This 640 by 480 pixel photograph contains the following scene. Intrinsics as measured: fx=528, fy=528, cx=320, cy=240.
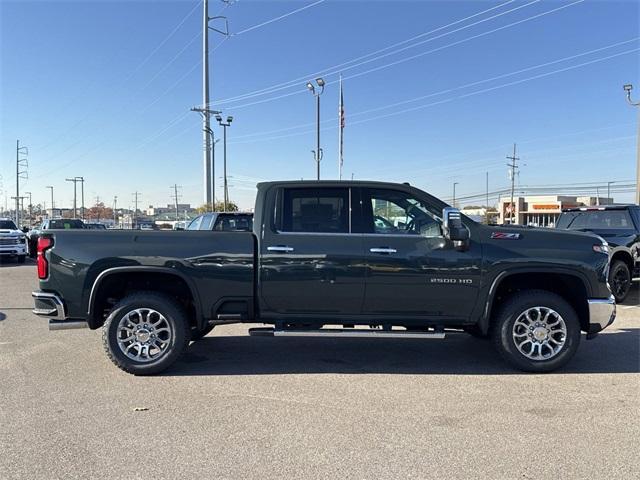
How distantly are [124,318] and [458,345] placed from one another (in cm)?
408

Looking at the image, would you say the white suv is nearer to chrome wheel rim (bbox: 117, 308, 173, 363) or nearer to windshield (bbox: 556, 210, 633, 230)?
chrome wheel rim (bbox: 117, 308, 173, 363)

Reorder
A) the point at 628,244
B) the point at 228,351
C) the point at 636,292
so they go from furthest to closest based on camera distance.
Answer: the point at 636,292
the point at 628,244
the point at 228,351

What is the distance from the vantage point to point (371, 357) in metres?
6.16

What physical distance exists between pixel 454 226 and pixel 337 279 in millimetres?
1272

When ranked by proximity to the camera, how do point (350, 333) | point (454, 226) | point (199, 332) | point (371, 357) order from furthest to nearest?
point (199, 332)
point (371, 357)
point (350, 333)
point (454, 226)

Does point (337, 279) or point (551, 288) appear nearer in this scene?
point (337, 279)

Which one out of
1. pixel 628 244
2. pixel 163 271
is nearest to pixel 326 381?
pixel 163 271

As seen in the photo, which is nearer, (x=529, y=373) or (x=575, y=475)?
(x=575, y=475)

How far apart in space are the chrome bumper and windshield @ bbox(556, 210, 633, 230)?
5.98 metres

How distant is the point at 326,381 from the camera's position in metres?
5.24

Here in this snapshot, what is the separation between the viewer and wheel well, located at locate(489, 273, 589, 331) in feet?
18.2

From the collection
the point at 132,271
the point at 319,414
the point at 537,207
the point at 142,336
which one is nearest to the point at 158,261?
the point at 132,271

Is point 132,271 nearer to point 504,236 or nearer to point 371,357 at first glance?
point 371,357

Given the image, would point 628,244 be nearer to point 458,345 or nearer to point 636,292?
point 636,292
